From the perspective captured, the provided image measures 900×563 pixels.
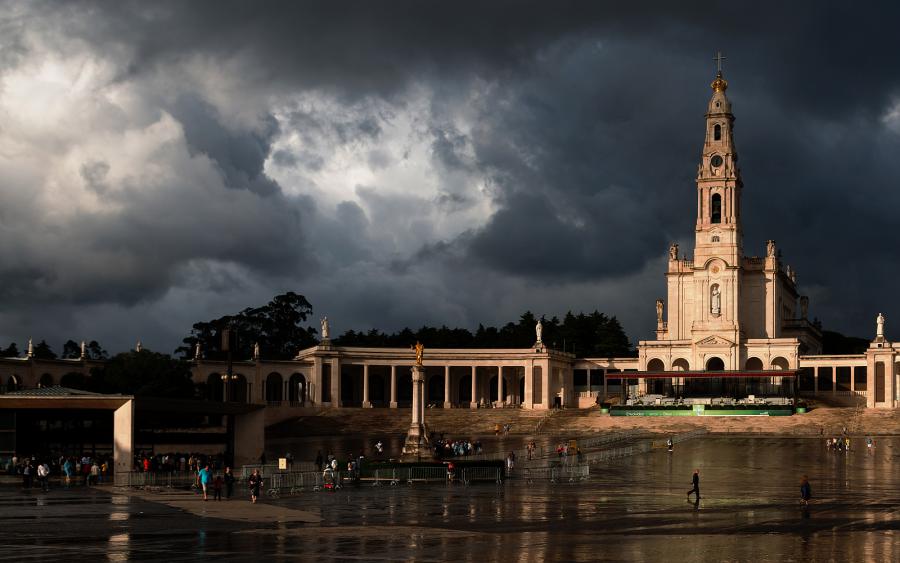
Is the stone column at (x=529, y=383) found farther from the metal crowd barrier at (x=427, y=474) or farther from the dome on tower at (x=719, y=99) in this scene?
the metal crowd barrier at (x=427, y=474)

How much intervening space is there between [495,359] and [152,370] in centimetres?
3778

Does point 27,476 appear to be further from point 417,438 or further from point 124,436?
point 417,438

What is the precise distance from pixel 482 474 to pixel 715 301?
251ft

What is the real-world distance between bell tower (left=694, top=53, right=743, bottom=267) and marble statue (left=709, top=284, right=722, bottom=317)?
3.12 m

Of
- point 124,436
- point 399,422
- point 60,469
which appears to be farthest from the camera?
point 399,422

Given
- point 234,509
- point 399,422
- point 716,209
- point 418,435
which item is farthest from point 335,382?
point 234,509

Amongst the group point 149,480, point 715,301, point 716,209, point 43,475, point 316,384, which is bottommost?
point 149,480

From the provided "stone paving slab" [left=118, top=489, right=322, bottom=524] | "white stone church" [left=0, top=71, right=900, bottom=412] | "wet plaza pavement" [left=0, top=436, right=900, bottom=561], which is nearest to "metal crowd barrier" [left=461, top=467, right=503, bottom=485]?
"wet plaza pavement" [left=0, top=436, right=900, bottom=561]

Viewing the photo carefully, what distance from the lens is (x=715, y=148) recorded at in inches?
5295

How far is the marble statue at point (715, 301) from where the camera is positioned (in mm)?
131000

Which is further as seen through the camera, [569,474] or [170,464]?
[170,464]

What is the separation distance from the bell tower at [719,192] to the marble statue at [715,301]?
3116 millimetres

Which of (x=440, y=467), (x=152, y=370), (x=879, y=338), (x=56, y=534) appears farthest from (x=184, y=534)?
(x=879, y=338)

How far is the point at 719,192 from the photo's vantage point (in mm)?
132875
